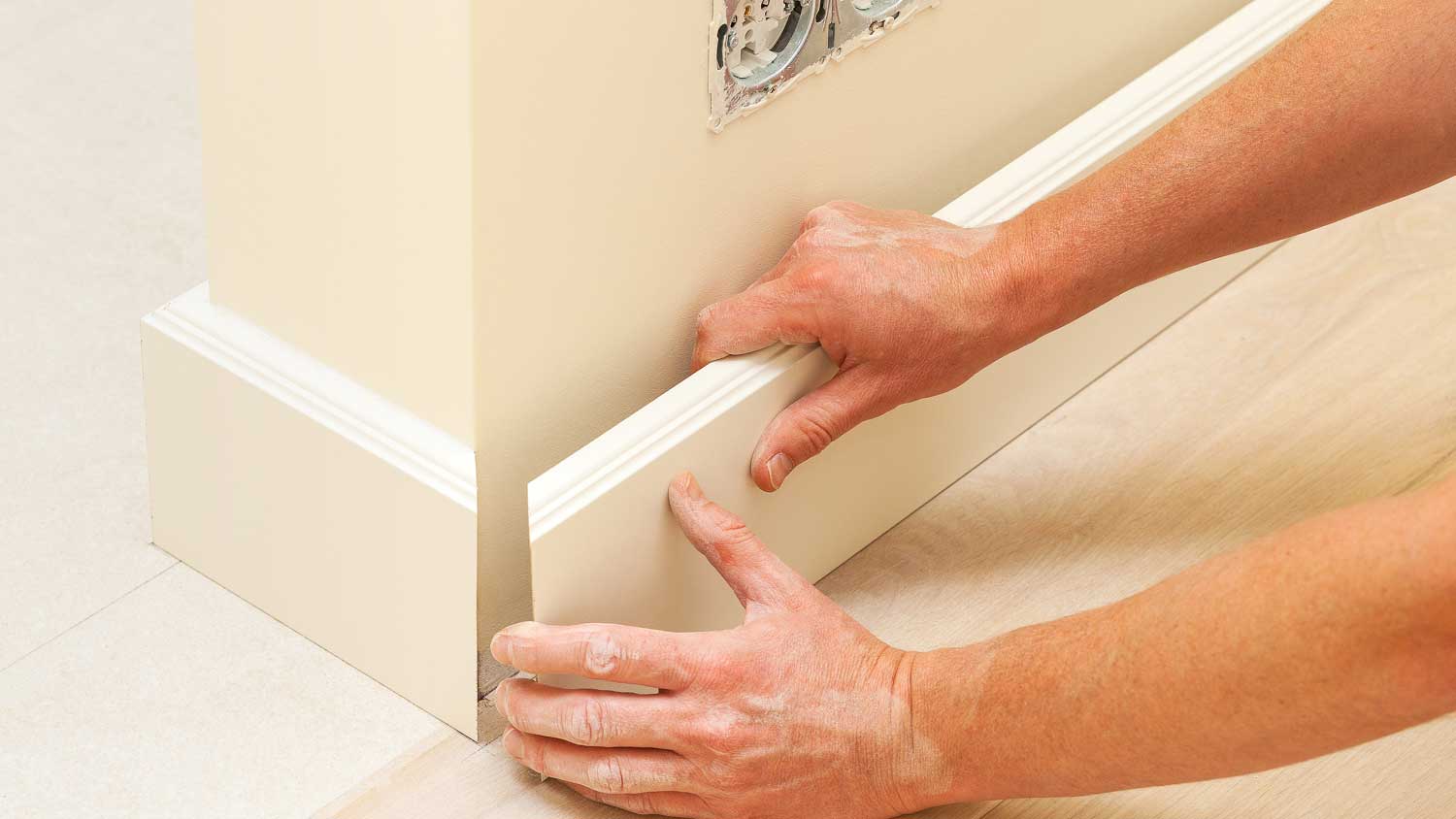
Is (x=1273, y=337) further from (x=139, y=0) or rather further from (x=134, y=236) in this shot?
(x=139, y=0)

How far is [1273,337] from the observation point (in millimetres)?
1487

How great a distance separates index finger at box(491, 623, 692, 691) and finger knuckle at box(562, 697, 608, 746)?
0.06 ft

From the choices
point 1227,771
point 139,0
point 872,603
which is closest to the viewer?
point 1227,771

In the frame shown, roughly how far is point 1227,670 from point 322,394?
0.58 m

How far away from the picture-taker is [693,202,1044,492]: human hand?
1149mm

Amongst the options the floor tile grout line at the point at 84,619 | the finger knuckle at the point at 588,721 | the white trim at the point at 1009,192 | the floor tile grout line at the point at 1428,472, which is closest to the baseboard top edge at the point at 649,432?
the white trim at the point at 1009,192

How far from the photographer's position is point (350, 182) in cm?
104

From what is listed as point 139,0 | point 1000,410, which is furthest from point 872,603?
point 139,0

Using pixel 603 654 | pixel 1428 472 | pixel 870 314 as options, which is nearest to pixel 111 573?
pixel 603 654

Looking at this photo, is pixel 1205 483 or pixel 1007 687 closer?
pixel 1007 687

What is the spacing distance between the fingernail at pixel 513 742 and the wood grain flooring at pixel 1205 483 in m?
0.04

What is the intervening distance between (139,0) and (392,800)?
1.05 m

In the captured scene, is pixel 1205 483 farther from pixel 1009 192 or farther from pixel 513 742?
pixel 513 742

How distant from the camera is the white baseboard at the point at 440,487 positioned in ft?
3.57
